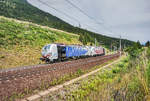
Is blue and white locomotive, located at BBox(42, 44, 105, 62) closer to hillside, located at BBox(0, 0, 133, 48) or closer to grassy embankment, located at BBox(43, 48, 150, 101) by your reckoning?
grassy embankment, located at BBox(43, 48, 150, 101)

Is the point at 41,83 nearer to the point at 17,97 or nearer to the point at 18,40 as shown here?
the point at 17,97

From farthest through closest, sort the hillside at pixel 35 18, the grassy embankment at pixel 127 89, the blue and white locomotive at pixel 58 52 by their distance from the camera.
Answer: the hillside at pixel 35 18 → the blue and white locomotive at pixel 58 52 → the grassy embankment at pixel 127 89

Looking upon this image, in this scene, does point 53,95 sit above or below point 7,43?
below

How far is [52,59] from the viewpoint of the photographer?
14.5 metres

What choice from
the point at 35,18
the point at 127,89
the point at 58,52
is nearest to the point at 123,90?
the point at 127,89

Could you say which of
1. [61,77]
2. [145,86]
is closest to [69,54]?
[61,77]

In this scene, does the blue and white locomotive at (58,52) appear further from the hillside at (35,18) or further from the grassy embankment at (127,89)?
the hillside at (35,18)

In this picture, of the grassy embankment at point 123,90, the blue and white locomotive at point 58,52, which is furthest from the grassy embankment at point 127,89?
the blue and white locomotive at point 58,52

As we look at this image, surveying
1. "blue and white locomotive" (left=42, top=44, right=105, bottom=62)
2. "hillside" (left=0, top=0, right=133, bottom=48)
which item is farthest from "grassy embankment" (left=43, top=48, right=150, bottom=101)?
"hillside" (left=0, top=0, right=133, bottom=48)

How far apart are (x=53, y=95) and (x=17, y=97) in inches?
54.0

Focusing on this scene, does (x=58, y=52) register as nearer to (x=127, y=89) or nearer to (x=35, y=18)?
(x=127, y=89)

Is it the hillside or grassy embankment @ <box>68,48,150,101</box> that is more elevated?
the hillside

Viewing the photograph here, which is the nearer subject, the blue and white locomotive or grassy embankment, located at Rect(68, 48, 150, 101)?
grassy embankment, located at Rect(68, 48, 150, 101)

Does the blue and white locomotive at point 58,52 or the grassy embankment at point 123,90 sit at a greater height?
the blue and white locomotive at point 58,52
